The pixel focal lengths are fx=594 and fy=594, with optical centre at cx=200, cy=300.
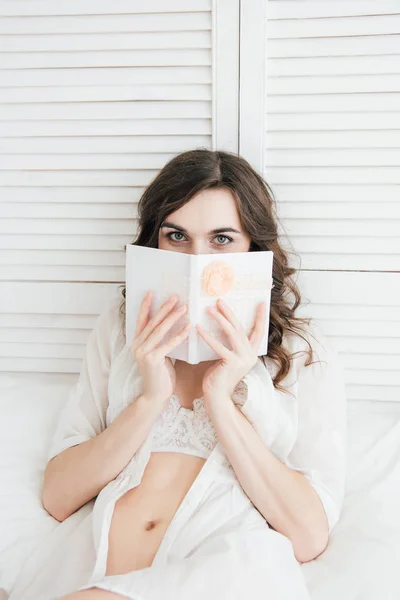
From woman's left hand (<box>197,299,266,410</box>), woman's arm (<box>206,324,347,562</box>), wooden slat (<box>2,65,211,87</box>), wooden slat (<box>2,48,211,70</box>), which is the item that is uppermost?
wooden slat (<box>2,48,211,70</box>)

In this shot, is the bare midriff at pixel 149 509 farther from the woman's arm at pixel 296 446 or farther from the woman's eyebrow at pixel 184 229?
the woman's eyebrow at pixel 184 229

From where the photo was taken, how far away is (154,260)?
1072 millimetres

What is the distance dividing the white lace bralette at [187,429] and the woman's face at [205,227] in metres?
0.28

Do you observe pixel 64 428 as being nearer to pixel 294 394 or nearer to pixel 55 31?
pixel 294 394

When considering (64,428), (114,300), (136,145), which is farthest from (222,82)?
(64,428)

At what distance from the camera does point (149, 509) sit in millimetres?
1067

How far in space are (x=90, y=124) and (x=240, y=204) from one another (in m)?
0.44

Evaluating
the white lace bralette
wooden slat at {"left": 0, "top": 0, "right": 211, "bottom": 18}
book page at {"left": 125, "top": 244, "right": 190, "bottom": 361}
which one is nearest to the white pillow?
the white lace bralette

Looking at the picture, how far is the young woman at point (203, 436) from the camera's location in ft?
3.33

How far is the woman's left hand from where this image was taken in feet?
3.49

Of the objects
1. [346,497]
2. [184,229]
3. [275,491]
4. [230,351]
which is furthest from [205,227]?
[346,497]

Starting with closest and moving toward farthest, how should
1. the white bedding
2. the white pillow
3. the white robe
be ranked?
the white robe < the white bedding < the white pillow

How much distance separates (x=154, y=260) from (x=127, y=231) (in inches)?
14.5

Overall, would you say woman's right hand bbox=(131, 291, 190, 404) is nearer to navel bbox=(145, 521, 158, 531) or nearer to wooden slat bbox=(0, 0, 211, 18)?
navel bbox=(145, 521, 158, 531)
